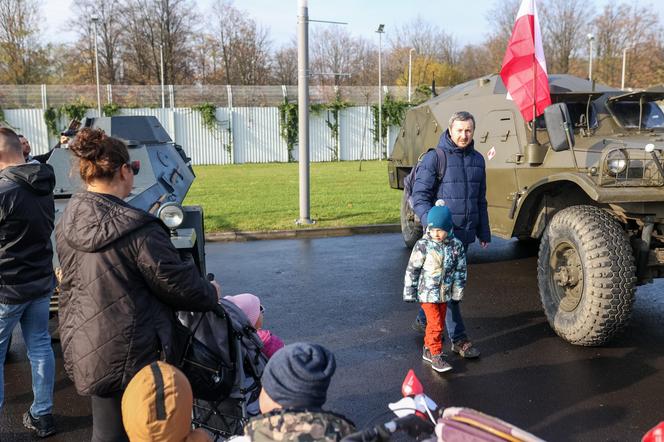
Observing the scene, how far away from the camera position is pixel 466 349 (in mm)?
4781

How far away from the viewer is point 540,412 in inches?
154

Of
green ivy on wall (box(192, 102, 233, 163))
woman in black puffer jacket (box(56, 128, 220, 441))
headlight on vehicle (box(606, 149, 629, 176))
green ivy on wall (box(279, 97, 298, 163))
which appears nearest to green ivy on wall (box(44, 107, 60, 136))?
green ivy on wall (box(192, 102, 233, 163))

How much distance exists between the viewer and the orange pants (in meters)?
4.55

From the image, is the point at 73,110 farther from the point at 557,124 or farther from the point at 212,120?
the point at 557,124

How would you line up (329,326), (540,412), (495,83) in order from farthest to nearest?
1. (495,83)
2. (329,326)
3. (540,412)

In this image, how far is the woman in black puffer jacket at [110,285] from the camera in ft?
8.27

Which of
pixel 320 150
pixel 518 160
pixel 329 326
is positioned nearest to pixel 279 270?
pixel 329 326

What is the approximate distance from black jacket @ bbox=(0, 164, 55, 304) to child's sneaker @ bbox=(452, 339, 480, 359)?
288 centimetres

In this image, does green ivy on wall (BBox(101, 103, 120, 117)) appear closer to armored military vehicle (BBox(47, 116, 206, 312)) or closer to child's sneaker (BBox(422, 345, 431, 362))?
armored military vehicle (BBox(47, 116, 206, 312))

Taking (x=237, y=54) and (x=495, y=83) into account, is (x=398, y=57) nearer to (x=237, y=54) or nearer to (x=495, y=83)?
(x=237, y=54)

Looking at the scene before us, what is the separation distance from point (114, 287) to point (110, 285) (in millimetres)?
17

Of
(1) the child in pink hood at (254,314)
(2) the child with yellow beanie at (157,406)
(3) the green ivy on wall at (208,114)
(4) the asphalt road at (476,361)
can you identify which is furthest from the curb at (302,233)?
(3) the green ivy on wall at (208,114)

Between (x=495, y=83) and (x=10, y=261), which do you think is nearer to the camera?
(x=10, y=261)

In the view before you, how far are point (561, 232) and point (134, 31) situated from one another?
5287 cm
